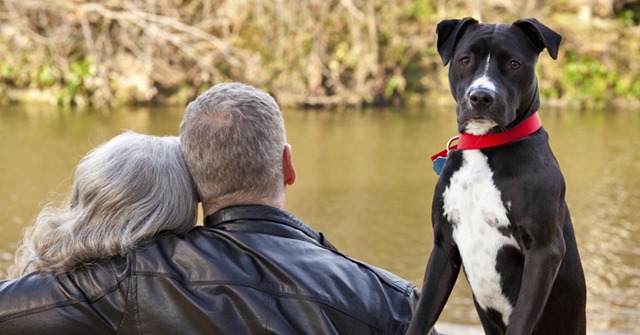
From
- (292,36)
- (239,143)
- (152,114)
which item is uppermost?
(239,143)

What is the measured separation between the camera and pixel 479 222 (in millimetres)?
2158

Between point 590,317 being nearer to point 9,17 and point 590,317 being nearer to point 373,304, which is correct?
point 373,304

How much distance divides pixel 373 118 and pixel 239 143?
1140 centimetres

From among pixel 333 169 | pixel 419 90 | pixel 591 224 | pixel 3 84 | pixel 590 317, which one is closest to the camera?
pixel 590 317

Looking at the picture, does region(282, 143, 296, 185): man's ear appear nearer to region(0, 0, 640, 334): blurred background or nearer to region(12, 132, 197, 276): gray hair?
region(12, 132, 197, 276): gray hair

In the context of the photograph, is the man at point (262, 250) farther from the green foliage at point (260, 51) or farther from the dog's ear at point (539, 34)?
the green foliage at point (260, 51)

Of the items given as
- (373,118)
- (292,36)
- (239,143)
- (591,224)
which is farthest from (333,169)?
(239,143)

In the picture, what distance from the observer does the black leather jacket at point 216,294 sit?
7.64 feet

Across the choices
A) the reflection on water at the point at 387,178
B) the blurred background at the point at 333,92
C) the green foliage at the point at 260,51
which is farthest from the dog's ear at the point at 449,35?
the green foliage at the point at 260,51

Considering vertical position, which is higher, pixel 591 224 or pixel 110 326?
pixel 110 326

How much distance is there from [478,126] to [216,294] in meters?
0.75

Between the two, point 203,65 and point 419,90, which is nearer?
point 203,65

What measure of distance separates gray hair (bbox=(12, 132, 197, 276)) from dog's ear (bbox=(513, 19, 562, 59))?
3.16 feet

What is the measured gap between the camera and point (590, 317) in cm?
611
